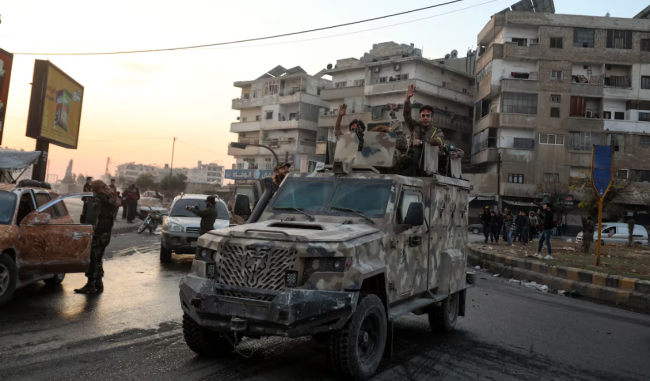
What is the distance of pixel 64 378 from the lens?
457 cm

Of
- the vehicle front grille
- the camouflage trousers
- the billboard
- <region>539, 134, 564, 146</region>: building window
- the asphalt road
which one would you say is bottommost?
the asphalt road

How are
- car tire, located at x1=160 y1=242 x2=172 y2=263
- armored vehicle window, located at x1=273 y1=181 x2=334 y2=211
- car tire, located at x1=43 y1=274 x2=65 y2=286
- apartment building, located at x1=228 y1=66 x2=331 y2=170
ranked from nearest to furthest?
armored vehicle window, located at x1=273 y1=181 x2=334 y2=211 < car tire, located at x1=43 y1=274 x2=65 y2=286 < car tire, located at x1=160 y1=242 x2=172 y2=263 < apartment building, located at x1=228 y1=66 x2=331 y2=170

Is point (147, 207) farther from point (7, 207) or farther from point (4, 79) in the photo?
point (7, 207)

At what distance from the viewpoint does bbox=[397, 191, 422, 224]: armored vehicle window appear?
6.07 m

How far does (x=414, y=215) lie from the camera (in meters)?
5.73

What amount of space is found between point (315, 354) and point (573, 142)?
50.9 m

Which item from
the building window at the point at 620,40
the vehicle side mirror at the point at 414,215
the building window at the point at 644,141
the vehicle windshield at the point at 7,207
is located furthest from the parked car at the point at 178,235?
the building window at the point at 620,40

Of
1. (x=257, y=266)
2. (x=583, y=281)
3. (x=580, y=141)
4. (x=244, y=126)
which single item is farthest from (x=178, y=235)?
(x=244, y=126)

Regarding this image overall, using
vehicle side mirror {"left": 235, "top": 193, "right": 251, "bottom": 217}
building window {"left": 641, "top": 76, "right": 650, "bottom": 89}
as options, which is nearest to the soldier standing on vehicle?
vehicle side mirror {"left": 235, "top": 193, "right": 251, "bottom": 217}

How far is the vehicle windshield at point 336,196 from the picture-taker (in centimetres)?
604

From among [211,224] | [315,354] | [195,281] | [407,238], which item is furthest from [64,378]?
[211,224]

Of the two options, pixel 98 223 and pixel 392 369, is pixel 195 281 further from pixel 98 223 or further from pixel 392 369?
pixel 98 223

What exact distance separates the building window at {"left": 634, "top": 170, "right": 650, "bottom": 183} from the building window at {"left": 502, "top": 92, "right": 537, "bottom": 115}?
35.4 ft

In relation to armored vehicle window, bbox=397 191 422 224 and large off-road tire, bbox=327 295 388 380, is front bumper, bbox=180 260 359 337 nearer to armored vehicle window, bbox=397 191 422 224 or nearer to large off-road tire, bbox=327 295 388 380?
large off-road tire, bbox=327 295 388 380
